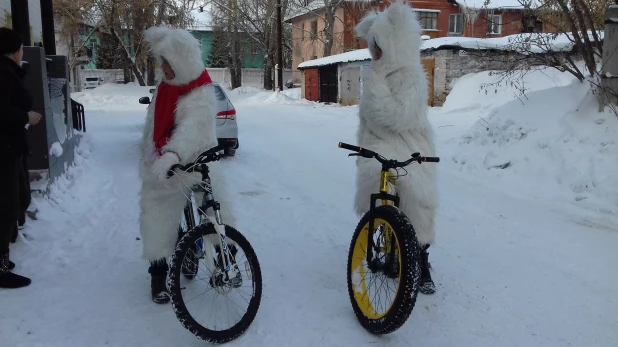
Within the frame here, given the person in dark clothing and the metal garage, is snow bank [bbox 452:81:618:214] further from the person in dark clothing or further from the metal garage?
the metal garage

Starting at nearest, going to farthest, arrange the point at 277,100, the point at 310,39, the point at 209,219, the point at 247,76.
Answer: the point at 209,219 < the point at 277,100 < the point at 310,39 < the point at 247,76

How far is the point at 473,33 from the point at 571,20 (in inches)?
1186

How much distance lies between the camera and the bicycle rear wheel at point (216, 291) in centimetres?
322

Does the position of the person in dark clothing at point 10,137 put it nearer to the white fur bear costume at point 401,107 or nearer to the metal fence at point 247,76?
the white fur bear costume at point 401,107

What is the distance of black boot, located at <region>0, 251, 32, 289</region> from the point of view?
13.4 feet

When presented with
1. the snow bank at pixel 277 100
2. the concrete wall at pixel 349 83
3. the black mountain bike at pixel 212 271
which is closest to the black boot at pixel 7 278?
the black mountain bike at pixel 212 271

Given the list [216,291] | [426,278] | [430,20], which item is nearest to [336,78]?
[430,20]

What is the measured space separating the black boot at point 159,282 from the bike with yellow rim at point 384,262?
1.30 metres

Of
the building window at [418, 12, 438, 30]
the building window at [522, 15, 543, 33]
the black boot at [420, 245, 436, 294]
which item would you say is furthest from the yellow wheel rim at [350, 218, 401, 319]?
the building window at [418, 12, 438, 30]

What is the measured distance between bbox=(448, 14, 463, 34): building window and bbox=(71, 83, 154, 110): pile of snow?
67.6 ft

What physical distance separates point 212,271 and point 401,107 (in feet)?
5.40

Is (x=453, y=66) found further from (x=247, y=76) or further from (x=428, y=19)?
(x=247, y=76)

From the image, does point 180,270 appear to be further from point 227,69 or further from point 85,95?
point 227,69

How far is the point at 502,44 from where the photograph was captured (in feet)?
62.4
